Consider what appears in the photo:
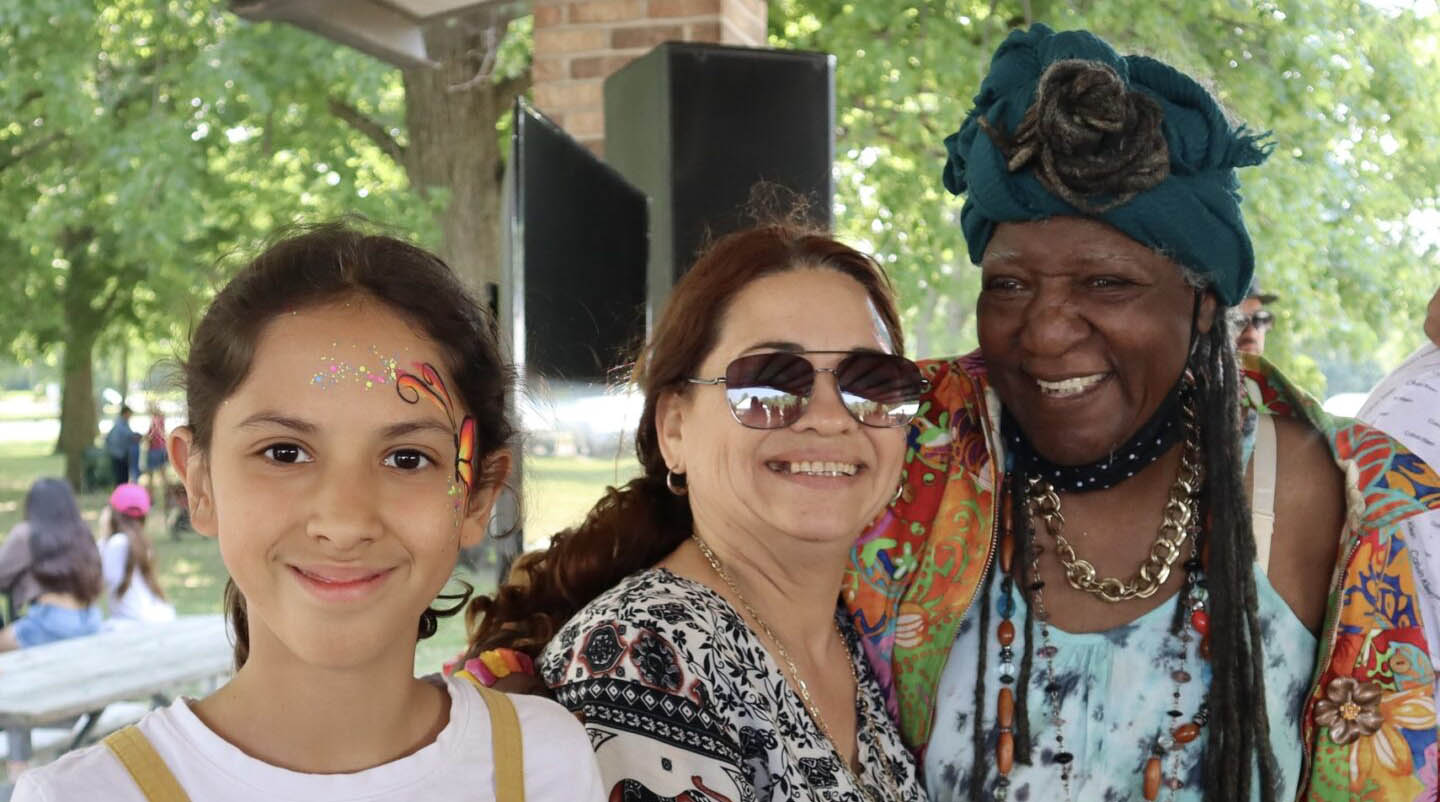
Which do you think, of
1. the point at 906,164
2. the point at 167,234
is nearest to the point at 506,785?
the point at 906,164

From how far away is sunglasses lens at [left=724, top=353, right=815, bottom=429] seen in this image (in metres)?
1.75

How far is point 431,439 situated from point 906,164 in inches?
338

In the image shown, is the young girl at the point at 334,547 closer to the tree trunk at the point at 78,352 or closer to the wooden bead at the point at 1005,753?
the wooden bead at the point at 1005,753

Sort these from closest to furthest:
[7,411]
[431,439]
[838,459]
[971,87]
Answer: [431,439] → [838,459] → [971,87] → [7,411]

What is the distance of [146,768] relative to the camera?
4.04 ft

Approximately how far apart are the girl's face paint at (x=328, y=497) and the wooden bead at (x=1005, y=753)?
97cm

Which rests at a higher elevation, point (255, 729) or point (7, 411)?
point (255, 729)

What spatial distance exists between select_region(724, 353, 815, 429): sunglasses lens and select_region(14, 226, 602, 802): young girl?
1.32 feet

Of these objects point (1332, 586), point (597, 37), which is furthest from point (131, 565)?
point (1332, 586)

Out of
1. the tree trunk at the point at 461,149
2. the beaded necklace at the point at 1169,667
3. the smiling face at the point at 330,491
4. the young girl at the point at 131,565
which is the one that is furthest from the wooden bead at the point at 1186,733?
the tree trunk at the point at 461,149

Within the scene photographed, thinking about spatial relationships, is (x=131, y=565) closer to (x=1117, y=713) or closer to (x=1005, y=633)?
(x=1005, y=633)

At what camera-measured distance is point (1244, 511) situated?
2031mm

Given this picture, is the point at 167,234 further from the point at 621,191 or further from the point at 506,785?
the point at 506,785

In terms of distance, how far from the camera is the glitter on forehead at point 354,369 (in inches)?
53.3
